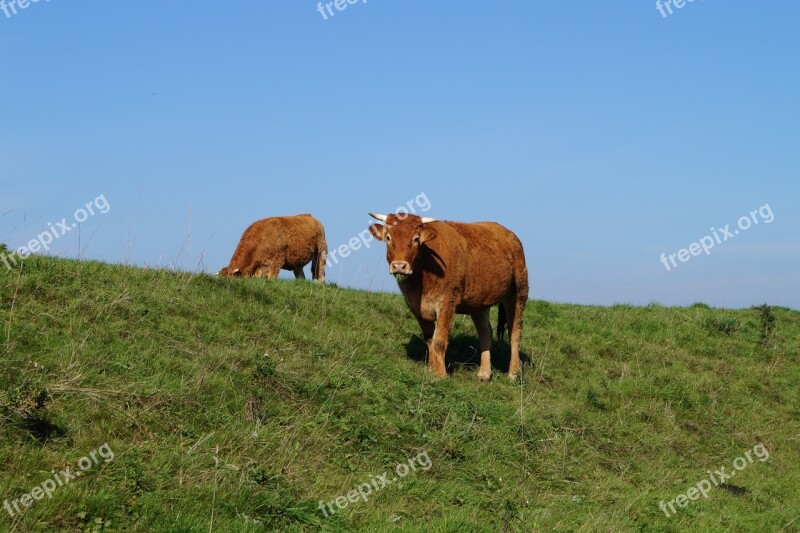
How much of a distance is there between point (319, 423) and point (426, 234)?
4344mm

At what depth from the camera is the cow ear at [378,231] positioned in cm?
1270

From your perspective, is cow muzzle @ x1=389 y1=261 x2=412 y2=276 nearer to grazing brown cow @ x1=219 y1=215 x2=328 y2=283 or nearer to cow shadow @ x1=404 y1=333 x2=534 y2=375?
cow shadow @ x1=404 y1=333 x2=534 y2=375

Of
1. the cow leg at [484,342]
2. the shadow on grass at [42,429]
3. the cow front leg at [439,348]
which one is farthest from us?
the cow leg at [484,342]

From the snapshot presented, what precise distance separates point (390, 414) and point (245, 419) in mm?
1873

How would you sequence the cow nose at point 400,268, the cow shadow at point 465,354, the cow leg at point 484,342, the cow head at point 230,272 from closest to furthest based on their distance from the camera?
1. the cow nose at point 400,268
2. the cow leg at point 484,342
3. the cow shadow at point 465,354
4. the cow head at point 230,272

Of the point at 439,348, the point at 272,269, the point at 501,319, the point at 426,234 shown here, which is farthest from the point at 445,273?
the point at 272,269

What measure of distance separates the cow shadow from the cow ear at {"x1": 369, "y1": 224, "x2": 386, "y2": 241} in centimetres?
186

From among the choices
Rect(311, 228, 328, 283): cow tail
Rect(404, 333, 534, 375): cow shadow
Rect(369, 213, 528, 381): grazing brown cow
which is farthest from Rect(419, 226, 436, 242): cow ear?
Rect(311, 228, 328, 283): cow tail

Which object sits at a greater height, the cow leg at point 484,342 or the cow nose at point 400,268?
the cow nose at point 400,268

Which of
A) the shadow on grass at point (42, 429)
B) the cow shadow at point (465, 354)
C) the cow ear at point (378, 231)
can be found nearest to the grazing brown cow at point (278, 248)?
the cow shadow at point (465, 354)

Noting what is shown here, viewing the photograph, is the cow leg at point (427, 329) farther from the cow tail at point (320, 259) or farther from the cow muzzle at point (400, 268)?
the cow tail at point (320, 259)

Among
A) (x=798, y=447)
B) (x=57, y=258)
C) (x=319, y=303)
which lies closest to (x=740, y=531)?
(x=798, y=447)

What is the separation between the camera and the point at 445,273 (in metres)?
12.6

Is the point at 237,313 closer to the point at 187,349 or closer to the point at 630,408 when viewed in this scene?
the point at 187,349
